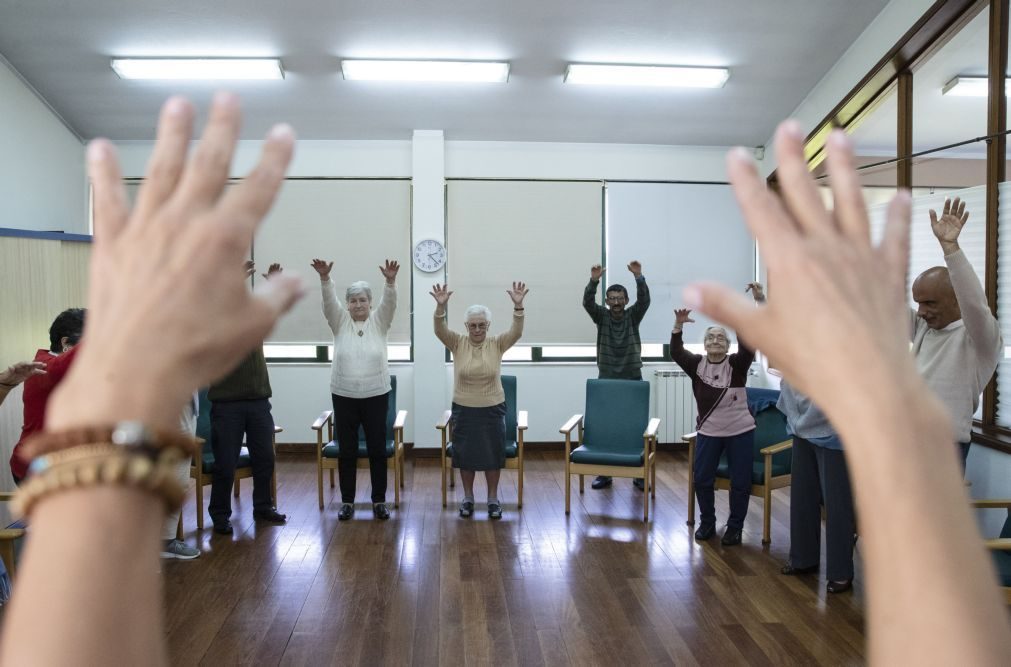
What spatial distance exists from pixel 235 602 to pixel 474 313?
8.20 feet

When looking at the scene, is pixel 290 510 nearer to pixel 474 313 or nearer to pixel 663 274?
pixel 474 313

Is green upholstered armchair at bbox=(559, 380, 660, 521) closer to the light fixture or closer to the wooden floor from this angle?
the wooden floor

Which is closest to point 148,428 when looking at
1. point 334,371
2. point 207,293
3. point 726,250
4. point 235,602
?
point 207,293

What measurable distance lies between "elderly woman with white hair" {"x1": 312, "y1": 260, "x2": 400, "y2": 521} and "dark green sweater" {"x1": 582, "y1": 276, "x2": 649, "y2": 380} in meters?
1.93

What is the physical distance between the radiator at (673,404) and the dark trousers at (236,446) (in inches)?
153

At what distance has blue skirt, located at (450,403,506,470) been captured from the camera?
17.2ft

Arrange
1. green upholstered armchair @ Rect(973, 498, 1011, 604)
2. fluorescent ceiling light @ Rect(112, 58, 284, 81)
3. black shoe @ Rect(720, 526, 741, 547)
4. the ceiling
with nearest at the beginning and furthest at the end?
green upholstered armchair @ Rect(973, 498, 1011, 604), black shoe @ Rect(720, 526, 741, 547), the ceiling, fluorescent ceiling light @ Rect(112, 58, 284, 81)

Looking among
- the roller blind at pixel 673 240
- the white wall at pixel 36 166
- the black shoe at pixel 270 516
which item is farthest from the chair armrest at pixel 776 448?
the white wall at pixel 36 166

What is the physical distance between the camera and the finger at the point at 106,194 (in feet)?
1.44

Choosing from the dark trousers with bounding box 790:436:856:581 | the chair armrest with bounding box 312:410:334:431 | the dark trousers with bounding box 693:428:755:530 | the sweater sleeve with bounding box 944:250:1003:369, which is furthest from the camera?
the chair armrest with bounding box 312:410:334:431

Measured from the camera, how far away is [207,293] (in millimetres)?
414

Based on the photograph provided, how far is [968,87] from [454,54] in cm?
347

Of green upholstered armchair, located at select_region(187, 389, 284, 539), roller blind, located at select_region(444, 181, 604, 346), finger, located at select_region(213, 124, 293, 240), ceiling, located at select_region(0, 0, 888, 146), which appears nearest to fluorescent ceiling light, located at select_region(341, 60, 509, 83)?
ceiling, located at select_region(0, 0, 888, 146)

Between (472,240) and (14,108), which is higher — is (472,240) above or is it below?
below
